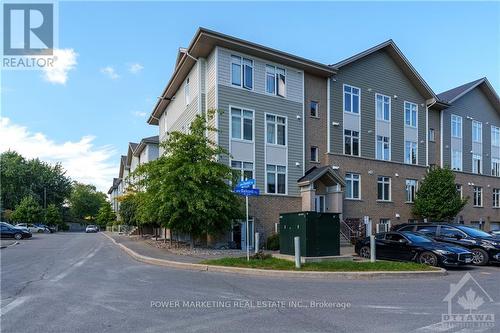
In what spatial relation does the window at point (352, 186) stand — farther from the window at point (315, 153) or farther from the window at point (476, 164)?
the window at point (476, 164)

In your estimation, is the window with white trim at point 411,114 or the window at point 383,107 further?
the window with white trim at point 411,114

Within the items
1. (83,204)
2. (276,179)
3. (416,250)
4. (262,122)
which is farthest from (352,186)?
(83,204)

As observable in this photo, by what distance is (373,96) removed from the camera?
3181cm

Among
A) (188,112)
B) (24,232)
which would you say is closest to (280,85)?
(188,112)

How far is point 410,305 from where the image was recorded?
9.14 meters

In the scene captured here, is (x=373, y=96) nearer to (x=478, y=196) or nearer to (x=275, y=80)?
(x=275, y=80)

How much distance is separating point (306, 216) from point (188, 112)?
49.0 feet

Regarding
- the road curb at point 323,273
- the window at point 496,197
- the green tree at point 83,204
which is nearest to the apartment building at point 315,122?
the window at point 496,197

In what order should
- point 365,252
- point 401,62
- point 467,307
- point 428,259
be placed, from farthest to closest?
point 401,62, point 365,252, point 428,259, point 467,307

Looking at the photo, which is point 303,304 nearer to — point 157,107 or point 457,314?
point 457,314

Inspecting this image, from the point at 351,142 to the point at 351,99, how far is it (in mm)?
2932

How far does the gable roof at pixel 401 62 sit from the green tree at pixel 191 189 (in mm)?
13578

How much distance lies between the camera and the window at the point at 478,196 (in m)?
39.8

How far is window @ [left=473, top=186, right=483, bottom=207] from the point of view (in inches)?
1567
